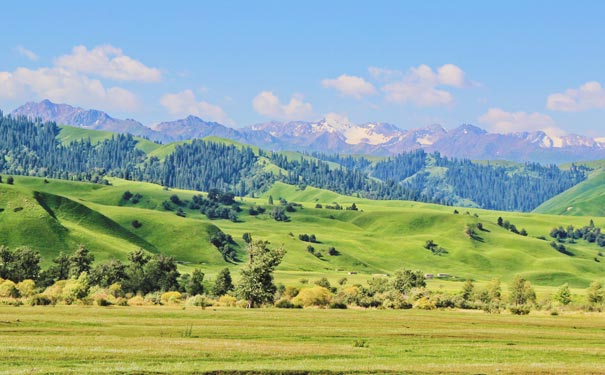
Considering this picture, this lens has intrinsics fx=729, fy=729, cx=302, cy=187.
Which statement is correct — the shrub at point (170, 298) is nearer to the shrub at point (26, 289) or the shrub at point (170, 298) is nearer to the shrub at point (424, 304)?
the shrub at point (26, 289)

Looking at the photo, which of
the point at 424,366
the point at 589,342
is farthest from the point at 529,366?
the point at 589,342

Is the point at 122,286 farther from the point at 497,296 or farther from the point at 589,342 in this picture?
the point at 589,342

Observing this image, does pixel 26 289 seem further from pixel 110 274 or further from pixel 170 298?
pixel 110 274

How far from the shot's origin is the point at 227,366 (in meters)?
39.9

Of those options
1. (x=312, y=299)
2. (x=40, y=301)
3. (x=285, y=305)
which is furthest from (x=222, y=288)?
(x=40, y=301)

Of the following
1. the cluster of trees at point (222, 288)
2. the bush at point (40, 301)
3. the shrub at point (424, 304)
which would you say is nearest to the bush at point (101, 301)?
the cluster of trees at point (222, 288)

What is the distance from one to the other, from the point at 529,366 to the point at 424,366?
6.59m

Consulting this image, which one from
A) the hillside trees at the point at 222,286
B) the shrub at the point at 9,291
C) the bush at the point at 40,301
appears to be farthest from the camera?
the hillside trees at the point at 222,286

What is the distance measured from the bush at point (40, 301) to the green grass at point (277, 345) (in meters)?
11.7

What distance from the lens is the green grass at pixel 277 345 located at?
40.1m

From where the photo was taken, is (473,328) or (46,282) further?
(46,282)

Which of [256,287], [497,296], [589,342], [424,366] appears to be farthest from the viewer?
[497,296]

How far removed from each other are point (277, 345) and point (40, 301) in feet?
142

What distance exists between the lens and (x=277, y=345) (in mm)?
50500
